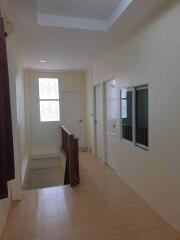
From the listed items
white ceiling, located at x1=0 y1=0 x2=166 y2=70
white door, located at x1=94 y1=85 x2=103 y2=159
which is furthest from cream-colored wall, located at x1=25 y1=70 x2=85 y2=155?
white ceiling, located at x1=0 y1=0 x2=166 y2=70

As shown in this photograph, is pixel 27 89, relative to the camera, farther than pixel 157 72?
Yes

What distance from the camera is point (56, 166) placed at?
19.9ft

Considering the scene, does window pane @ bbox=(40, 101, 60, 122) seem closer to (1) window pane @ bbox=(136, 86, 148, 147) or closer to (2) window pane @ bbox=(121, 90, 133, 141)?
(2) window pane @ bbox=(121, 90, 133, 141)

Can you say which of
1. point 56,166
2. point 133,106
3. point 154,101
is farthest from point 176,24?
point 56,166

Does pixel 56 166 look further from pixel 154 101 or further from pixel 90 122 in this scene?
pixel 154 101

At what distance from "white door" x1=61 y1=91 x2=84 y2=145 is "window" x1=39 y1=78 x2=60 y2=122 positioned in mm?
223

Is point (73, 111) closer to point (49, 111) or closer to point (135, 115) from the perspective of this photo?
point (49, 111)

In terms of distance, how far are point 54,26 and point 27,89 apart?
3328mm

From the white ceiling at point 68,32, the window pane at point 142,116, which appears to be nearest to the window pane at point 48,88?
the white ceiling at point 68,32

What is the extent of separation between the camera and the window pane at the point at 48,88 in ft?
19.9

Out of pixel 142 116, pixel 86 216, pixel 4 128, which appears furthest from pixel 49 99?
pixel 4 128

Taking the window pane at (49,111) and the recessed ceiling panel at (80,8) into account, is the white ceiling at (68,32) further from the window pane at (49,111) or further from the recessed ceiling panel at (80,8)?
the window pane at (49,111)

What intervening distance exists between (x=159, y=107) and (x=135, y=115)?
2.50 ft

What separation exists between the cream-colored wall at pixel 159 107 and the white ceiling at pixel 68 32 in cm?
25
